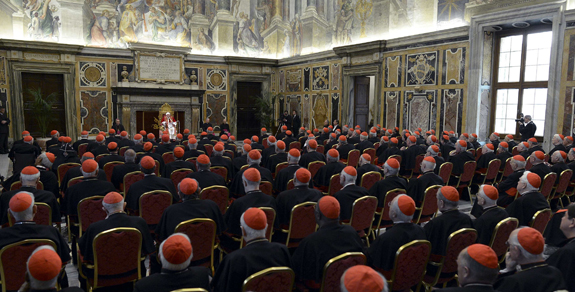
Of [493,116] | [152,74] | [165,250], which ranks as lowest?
[165,250]

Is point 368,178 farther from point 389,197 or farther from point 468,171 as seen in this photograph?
point 468,171

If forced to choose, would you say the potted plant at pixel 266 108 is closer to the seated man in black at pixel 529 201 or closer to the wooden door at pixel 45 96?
the wooden door at pixel 45 96

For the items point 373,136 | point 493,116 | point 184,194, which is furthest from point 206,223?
point 493,116

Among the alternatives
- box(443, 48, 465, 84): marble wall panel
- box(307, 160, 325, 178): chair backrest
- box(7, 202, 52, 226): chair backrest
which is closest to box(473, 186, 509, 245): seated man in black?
box(307, 160, 325, 178): chair backrest

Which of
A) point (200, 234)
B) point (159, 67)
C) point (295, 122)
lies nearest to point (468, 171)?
point (200, 234)

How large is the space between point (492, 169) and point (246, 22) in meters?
15.9

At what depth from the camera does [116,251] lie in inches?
134

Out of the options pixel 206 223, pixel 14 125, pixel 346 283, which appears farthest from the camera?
pixel 14 125

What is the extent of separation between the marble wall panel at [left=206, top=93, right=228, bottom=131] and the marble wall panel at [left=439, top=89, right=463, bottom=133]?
1125 centimetres

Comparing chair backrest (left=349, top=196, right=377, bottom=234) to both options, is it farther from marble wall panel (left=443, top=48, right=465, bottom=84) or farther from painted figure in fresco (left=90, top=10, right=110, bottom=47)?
painted figure in fresco (left=90, top=10, right=110, bottom=47)

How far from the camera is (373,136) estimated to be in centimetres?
1179

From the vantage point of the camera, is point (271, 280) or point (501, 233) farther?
point (501, 233)

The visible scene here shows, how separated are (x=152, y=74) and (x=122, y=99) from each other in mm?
1846

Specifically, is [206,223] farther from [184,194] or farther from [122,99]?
[122,99]
